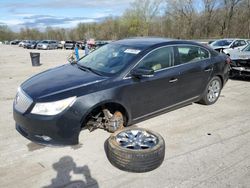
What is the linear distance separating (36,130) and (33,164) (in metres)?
0.46

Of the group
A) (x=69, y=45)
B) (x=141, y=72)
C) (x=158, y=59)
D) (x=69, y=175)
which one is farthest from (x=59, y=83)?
(x=69, y=45)

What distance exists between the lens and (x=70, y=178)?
3.19 metres

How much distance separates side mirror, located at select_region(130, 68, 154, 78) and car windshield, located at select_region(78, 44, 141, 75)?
0.68ft

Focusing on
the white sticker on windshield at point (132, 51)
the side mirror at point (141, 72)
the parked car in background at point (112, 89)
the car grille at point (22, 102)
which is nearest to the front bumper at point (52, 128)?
the parked car in background at point (112, 89)

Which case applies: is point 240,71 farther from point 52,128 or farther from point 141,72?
point 52,128

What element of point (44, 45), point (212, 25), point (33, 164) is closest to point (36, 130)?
point (33, 164)

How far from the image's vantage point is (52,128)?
11.7 ft

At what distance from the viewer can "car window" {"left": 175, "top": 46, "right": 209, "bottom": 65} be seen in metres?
Result: 5.01

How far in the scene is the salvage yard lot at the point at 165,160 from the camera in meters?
3.14

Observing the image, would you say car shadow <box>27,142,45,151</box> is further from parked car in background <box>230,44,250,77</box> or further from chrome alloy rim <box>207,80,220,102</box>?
parked car in background <box>230,44,250,77</box>

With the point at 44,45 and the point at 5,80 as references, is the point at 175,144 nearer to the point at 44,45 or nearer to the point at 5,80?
the point at 5,80

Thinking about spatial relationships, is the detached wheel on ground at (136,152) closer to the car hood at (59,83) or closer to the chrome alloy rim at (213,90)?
the car hood at (59,83)

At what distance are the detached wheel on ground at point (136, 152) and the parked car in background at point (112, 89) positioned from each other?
59 cm

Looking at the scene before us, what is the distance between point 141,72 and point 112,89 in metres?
0.57
